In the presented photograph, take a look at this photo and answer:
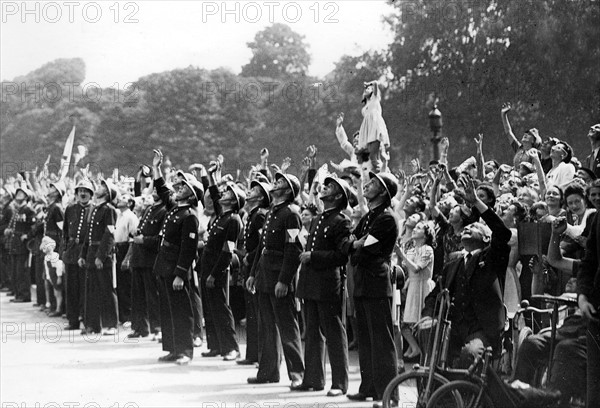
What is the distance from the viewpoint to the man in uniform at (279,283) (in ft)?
36.0

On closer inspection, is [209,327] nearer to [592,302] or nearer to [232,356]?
[232,356]

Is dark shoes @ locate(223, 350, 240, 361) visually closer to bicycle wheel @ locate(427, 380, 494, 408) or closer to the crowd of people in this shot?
the crowd of people

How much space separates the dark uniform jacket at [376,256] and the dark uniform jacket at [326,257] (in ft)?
1.63

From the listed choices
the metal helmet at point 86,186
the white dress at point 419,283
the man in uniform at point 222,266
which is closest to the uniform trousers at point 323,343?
the white dress at point 419,283

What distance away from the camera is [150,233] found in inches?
566

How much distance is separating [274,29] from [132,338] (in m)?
42.3

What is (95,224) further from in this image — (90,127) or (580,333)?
(90,127)

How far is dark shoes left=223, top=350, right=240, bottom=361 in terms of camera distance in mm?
12992

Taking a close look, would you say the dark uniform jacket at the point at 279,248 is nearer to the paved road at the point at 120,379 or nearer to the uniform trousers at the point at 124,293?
the paved road at the point at 120,379

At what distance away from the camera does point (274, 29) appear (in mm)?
56250

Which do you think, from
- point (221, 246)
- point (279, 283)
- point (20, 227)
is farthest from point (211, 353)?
point (20, 227)

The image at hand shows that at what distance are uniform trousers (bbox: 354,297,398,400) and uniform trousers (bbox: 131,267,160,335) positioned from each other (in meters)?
5.79

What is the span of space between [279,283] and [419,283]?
1578 mm

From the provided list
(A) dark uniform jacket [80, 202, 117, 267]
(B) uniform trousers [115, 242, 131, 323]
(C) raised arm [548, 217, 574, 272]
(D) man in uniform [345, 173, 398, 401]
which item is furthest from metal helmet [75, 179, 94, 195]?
(C) raised arm [548, 217, 574, 272]
